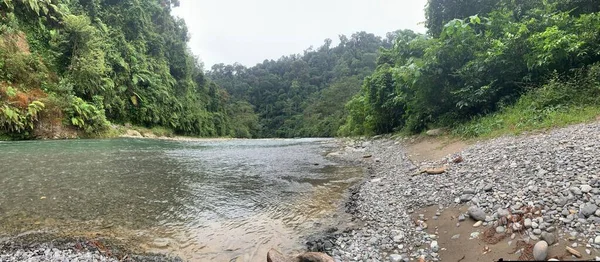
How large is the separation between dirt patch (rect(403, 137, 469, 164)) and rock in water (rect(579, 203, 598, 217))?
584 centimetres

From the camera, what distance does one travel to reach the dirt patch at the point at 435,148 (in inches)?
398

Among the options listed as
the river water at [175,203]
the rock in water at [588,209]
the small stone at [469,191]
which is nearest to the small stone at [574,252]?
the rock in water at [588,209]

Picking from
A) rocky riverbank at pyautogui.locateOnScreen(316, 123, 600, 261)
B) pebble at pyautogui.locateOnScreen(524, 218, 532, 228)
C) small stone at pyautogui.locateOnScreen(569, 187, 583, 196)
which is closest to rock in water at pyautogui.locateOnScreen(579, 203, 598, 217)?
rocky riverbank at pyautogui.locateOnScreen(316, 123, 600, 261)

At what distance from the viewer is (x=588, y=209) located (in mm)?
3750

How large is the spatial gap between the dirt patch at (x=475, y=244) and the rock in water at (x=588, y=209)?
0.62m

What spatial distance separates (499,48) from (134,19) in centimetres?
4275

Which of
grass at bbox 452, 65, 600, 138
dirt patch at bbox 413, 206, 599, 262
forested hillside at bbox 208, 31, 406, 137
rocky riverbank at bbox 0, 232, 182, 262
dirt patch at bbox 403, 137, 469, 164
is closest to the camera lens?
dirt patch at bbox 413, 206, 599, 262

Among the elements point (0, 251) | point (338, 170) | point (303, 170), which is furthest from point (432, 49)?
point (0, 251)

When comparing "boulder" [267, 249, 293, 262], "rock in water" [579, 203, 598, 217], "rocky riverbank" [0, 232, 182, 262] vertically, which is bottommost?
"boulder" [267, 249, 293, 262]

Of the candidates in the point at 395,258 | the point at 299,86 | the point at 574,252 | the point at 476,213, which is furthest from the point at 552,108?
the point at 299,86

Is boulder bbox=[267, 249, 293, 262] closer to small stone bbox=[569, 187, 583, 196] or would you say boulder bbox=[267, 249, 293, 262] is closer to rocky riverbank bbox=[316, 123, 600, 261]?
rocky riverbank bbox=[316, 123, 600, 261]

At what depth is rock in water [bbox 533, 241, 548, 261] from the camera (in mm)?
3270

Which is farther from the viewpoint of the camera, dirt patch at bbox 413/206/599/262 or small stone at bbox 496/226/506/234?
small stone at bbox 496/226/506/234

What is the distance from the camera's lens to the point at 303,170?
1178 cm
